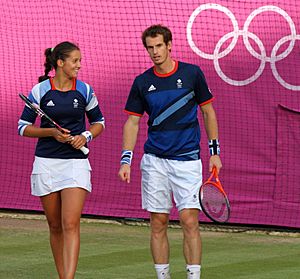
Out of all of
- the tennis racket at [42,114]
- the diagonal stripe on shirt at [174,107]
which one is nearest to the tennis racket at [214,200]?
the diagonal stripe on shirt at [174,107]

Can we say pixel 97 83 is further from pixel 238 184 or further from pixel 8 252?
pixel 8 252

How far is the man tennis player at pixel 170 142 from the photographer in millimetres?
8180

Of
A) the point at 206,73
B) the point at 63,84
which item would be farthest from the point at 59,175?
the point at 206,73

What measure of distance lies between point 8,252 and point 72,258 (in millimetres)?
2604

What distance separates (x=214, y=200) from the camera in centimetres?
821

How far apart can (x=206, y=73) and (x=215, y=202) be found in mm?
4144

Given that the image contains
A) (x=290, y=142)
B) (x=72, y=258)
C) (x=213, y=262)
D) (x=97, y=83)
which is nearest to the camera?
(x=72, y=258)

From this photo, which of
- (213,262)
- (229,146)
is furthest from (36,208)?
(213,262)

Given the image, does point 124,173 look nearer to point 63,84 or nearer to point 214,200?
point 214,200

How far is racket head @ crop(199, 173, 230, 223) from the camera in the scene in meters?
8.10

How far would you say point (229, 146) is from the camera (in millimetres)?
12188

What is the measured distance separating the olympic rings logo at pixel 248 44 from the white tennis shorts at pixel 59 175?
419 cm

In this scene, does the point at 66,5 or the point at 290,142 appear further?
the point at 66,5

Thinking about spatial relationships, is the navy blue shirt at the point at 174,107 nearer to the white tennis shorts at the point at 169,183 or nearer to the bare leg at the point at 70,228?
the white tennis shorts at the point at 169,183
